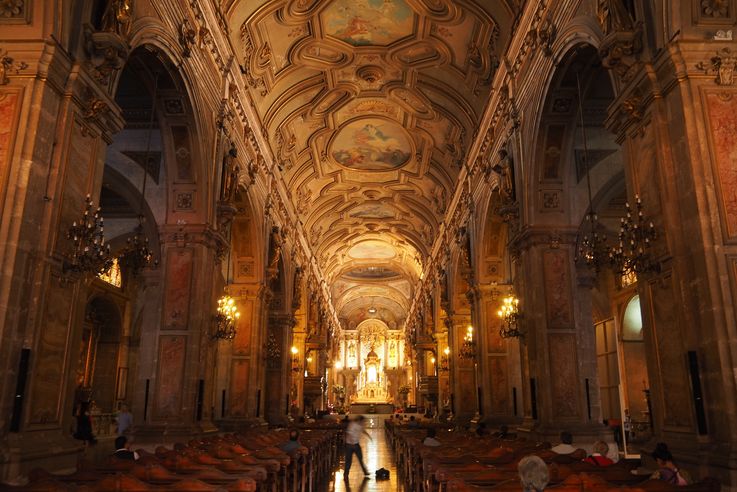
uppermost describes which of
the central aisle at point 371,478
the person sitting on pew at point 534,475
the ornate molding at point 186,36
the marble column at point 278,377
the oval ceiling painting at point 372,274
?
the oval ceiling painting at point 372,274

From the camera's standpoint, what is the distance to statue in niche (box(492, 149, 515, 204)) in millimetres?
12794

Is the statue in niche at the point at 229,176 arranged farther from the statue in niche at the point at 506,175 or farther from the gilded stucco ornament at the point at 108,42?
the statue in niche at the point at 506,175

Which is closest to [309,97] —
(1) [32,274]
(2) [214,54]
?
(2) [214,54]

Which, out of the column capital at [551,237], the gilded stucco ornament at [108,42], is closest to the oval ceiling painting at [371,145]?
the column capital at [551,237]

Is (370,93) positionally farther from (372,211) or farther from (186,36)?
(372,211)

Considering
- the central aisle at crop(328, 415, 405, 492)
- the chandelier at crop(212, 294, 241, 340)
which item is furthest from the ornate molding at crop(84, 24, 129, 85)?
the central aisle at crop(328, 415, 405, 492)

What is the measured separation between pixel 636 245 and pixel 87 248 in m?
6.18

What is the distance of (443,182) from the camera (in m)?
23.3

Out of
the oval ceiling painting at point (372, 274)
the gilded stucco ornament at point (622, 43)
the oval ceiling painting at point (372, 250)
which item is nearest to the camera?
the gilded stucco ornament at point (622, 43)

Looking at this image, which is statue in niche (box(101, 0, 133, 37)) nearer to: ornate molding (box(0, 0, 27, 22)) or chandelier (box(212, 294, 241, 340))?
ornate molding (box(0, 0, 27, 22))

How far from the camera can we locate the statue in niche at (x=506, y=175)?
12.8m

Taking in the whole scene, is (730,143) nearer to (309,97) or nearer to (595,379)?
(595,379)

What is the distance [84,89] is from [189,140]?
16.3ft

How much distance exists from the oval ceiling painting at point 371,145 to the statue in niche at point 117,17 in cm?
1413
